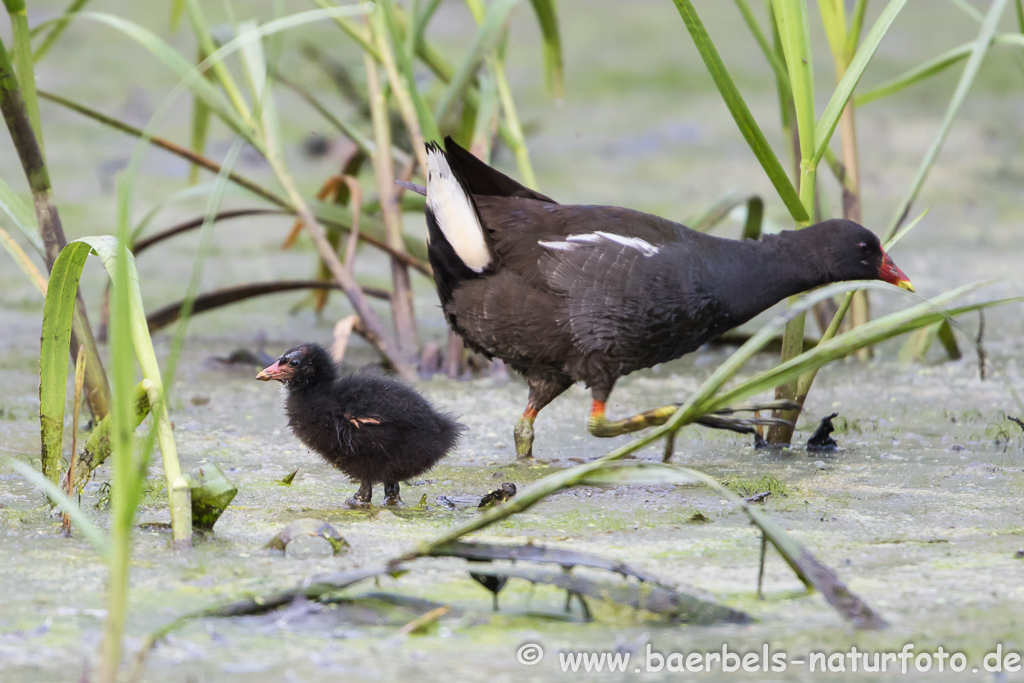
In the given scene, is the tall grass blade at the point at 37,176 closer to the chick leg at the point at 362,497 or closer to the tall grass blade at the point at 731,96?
the chick leg at the point at 362,497

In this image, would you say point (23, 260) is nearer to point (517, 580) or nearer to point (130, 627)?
point (130, 627)

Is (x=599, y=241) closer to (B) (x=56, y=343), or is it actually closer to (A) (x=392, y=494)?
(A) (x=392, y=494)

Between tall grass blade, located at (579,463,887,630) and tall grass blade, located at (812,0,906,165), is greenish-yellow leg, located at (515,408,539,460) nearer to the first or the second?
tall grass blade, located at (812,0,906,165)

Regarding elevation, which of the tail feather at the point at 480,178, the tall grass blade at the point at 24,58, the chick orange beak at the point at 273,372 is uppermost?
the tall grass blade at the point at 24,58

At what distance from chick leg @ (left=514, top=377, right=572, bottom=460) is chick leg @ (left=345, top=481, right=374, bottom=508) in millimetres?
608

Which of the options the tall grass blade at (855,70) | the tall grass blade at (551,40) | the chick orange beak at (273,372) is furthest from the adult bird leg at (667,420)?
the tall grass blade at (551,40)

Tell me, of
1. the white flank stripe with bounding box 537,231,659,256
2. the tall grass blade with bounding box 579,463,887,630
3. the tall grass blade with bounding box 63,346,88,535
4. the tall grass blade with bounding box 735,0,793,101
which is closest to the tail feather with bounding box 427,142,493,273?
the white flank stripe with bounding box 537,231,659,256

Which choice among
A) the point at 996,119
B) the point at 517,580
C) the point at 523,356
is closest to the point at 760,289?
the point at 523,356

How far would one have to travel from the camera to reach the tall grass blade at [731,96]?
7.90 ft

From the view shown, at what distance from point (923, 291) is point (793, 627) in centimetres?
360

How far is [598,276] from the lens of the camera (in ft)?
9.06

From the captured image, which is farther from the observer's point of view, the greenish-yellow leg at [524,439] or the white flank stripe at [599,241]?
the greenish-yellow leg at [524,439]

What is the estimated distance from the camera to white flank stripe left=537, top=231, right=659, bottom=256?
9.05 ft

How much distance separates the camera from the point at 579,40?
923 cm
